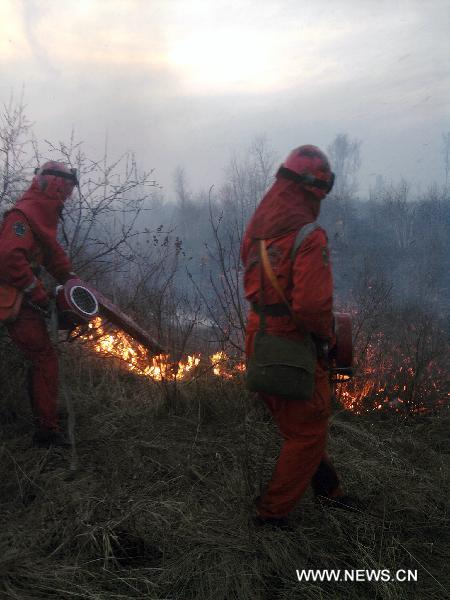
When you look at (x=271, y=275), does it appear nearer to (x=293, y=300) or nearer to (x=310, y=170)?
(x=293, y=300)

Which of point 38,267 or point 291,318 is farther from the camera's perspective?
point 38,267

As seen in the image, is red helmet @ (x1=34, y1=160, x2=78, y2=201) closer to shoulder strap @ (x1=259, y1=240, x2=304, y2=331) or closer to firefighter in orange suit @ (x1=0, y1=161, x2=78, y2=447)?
firefighter in orange suit @ (x1=0, y1=161, x2=78, y2=447)

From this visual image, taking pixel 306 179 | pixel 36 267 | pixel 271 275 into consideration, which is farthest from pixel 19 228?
pixel 306 179

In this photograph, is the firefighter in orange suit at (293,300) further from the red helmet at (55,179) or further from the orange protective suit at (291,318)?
the red helmet at (55,179)

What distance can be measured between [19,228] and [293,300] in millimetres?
2188

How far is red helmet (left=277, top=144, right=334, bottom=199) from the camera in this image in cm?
242

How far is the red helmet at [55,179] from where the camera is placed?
3.54 m

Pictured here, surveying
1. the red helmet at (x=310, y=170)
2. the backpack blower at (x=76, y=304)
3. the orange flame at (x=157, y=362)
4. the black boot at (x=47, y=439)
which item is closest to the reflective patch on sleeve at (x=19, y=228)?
the backpack blower at (x=76, y=304)

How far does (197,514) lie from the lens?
2.73 meters

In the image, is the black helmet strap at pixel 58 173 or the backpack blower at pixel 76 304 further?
the black helmet strap at pixel 58 173

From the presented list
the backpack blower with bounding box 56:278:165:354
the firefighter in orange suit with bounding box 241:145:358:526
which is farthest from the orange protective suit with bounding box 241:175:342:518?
the backpack blower with bounding box 56:278:165:354

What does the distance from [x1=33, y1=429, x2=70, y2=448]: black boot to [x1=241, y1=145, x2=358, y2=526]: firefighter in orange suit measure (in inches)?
72.4

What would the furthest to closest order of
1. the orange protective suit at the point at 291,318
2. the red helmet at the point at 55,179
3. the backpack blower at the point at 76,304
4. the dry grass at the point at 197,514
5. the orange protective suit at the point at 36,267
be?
1. the red helmet at the point at 55,179
2. the backpack blower at the point at 76,304
3. the orange protective suit at the point at 36,267
4. the orange protective suit at the point at 291,318
5. the dry grass at the point at 197,514

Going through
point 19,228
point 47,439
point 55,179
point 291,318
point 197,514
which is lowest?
point 197,514
